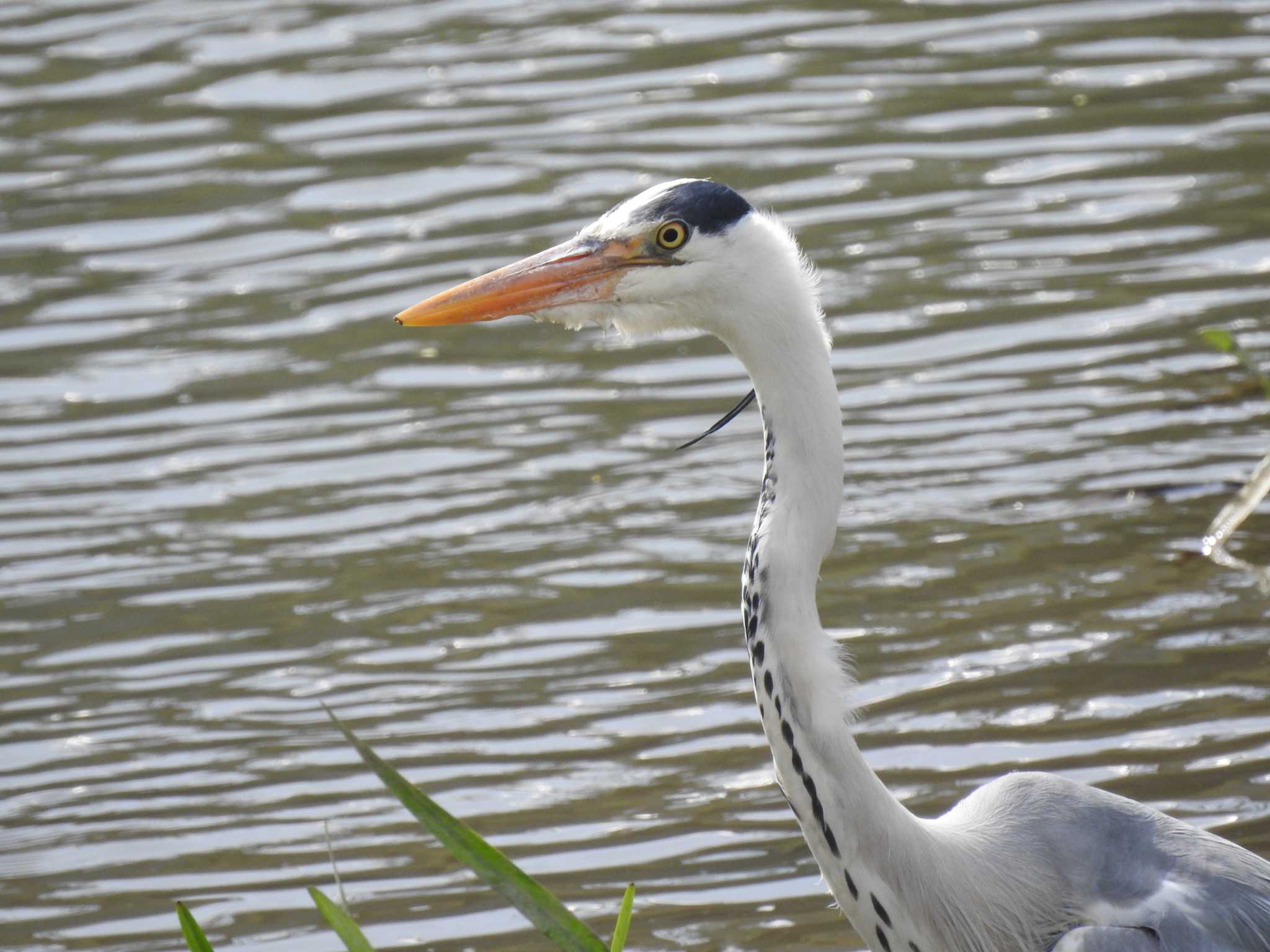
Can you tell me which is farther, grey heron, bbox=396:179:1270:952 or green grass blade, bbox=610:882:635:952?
grey heron, bbox=396:179:1270:952

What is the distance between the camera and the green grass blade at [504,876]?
3.51 metres

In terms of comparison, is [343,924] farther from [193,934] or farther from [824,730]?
[824,730]

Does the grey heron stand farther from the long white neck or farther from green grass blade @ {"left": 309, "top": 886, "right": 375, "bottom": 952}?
green grass blade @ {"left": 309, "top": 886, "right": 375, "bottom": 952}

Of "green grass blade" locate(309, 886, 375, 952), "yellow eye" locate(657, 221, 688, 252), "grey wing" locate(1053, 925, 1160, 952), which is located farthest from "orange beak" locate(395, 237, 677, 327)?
"grey wing" locate(1053, 925, 1160, 952)

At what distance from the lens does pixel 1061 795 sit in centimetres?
423

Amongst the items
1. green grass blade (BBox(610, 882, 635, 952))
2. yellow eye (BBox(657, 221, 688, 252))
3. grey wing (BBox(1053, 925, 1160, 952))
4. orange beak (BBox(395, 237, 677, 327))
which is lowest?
grey wing (BBox(1053, 925, 1160, 952))

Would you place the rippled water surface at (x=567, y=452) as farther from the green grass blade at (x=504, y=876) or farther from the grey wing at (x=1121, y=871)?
the green grass blade at (x=504, y=876)

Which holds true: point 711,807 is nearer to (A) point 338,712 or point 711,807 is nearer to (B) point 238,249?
(A) point 338,712

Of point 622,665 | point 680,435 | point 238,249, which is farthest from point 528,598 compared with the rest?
point 238,249

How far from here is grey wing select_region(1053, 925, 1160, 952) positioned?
3.90 meters

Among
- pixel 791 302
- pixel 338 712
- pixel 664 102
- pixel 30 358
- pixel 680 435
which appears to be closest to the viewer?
pixel 791 302

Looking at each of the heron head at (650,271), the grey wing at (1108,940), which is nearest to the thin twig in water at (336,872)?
the heron head at (650,271)

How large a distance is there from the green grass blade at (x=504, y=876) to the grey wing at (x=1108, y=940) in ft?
3.50

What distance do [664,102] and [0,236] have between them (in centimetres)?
372
